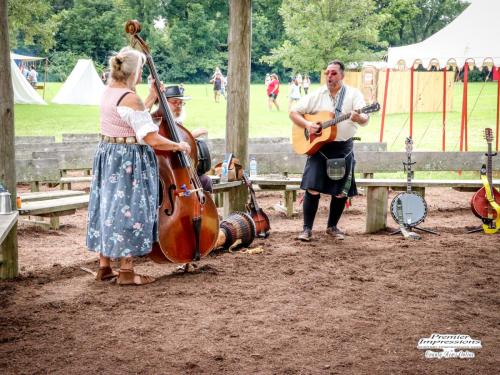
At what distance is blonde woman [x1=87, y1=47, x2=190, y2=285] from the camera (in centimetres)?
546

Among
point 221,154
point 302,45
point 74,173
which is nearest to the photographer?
point 221,154

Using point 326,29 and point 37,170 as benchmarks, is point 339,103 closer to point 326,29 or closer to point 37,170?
point 37,170

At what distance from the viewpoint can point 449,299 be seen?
557cm

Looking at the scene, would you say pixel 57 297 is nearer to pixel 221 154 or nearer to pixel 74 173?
pixel 221 154

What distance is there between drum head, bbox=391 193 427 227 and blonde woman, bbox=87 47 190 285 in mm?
3338

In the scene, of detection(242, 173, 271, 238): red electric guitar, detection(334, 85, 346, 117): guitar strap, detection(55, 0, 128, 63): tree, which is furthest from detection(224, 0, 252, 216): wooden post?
detection(55, 0, 128, 63): tree

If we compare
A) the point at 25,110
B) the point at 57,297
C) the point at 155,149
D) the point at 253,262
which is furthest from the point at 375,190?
the point at 25,110

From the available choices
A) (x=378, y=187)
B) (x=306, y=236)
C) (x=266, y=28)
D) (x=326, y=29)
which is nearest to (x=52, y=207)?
(x=306, y=236)

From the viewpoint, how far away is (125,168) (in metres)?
5.58

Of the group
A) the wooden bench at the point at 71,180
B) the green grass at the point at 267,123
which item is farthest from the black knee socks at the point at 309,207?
the green grass at the point at 267,123

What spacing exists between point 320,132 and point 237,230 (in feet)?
4.30

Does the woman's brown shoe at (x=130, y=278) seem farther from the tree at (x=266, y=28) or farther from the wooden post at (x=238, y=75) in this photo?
the tree at (x=266, y=28)

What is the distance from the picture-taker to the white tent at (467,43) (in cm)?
1334

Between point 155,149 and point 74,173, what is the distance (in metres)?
7.96
